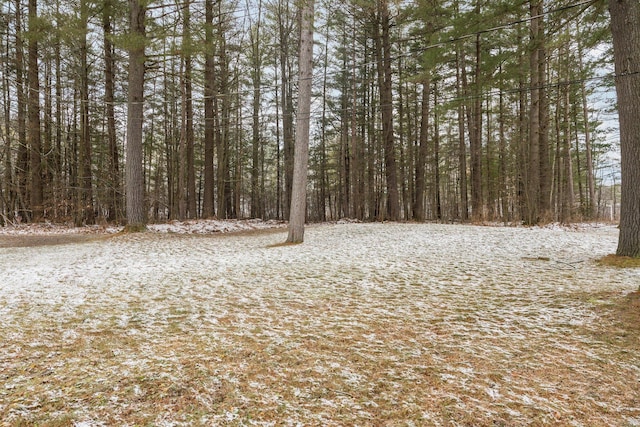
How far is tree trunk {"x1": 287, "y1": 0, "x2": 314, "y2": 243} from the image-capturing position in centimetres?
751

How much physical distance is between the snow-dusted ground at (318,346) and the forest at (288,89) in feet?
13.1

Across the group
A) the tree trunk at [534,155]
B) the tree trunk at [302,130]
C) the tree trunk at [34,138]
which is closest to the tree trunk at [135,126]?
the tree trunk at [302,130]

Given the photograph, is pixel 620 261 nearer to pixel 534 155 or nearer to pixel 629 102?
pixel 629 102

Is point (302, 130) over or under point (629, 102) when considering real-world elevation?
over

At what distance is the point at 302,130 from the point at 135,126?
5318 millimetres

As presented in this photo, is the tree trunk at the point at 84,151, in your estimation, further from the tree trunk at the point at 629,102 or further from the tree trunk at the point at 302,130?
the tree trunk at the point at 629,102

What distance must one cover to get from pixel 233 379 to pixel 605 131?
2524cm

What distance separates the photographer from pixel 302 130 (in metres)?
7.75

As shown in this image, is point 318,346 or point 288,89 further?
point 288,89

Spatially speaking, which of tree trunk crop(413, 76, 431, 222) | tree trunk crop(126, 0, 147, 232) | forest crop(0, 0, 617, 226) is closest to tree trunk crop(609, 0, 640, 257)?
forest crop(0, 0, 617, 226)

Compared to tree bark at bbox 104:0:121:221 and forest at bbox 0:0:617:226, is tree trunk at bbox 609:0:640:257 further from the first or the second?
tree bark at bbox 104:0:121:221

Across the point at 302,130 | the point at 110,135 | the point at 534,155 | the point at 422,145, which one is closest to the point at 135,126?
the point at 110,135

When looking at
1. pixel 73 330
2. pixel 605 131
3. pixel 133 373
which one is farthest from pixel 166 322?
pixel 605 131

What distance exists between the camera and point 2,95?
1444cm
